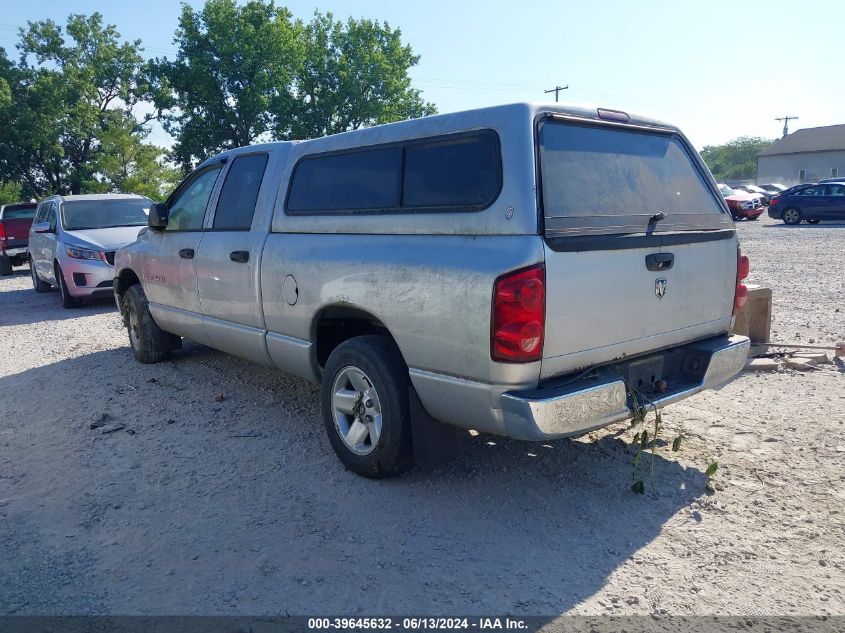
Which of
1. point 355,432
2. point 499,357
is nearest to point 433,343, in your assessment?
point 499,357

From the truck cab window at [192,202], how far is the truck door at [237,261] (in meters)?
0.26

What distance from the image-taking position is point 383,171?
421 cm

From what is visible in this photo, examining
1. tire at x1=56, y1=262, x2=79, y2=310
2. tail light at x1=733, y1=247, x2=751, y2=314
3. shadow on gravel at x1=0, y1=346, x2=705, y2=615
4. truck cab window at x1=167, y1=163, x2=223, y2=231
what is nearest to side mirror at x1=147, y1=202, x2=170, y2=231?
truck cab window at x1=167, y1=163, x2=223, y2=231

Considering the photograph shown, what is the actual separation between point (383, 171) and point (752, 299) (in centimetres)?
395

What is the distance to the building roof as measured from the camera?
58.9 metres

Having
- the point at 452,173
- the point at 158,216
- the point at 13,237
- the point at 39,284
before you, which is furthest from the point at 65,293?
the point at 452,173

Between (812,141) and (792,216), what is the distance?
139ft

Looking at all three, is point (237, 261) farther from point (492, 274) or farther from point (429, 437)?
point (492, 274)

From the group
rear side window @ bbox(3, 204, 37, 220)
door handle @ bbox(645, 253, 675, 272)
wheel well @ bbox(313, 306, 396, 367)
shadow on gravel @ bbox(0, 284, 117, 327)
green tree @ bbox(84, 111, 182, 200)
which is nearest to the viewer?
door handle @ bbox(645, 253, 675, 272)

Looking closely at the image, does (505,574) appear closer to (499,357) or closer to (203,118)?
(499,357)

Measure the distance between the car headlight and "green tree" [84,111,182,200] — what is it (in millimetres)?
19248

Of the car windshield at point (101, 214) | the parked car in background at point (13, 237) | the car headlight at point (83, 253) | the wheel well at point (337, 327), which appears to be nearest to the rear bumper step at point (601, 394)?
the wheel well at point (337, 327)

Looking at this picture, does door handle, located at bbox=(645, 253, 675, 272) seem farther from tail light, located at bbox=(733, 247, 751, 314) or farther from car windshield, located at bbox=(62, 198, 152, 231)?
car windshield, located at bbox=(62, 198, 152, 231)

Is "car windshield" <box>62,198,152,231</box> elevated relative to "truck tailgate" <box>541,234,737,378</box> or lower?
elevated
